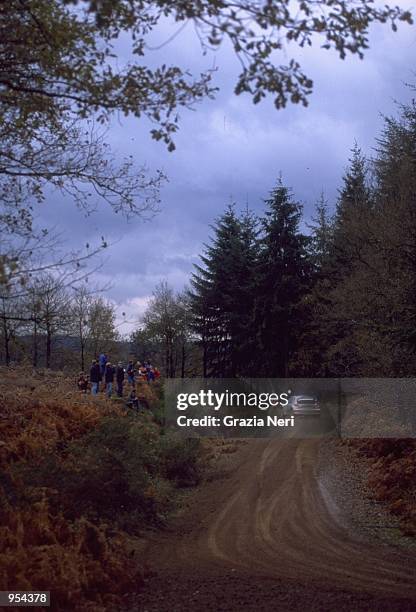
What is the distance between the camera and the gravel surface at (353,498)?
16.7 meters

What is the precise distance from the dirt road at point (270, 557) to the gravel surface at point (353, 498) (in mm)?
325

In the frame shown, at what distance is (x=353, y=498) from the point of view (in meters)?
21.3

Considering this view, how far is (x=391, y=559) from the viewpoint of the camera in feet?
44.0

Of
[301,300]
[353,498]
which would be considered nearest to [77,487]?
[353,498]

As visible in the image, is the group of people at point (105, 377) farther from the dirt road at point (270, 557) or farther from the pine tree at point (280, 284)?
the pine tree at point (280, 284)

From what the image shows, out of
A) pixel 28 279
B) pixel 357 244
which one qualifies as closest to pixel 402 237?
pixel 357 244

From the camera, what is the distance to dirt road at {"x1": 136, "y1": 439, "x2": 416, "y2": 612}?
905cm

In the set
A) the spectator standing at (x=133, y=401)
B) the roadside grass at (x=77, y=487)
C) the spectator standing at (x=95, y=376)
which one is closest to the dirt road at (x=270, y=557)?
the roadside grass at (x=77, y=487)

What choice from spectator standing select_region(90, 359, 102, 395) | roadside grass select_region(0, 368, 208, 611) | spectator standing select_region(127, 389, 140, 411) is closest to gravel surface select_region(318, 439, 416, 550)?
roadside grass select_region(0, 368, 208, 611)

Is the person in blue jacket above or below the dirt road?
above

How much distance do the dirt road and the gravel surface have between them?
325 millimetres

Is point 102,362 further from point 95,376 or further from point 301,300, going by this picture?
point 301,300

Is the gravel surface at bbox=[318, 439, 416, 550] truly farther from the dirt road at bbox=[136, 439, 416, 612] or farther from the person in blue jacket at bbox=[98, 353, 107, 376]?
the person in blue jacket at bbox=[98, 353, 107, 376]

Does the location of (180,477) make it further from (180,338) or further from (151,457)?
(180,338)
